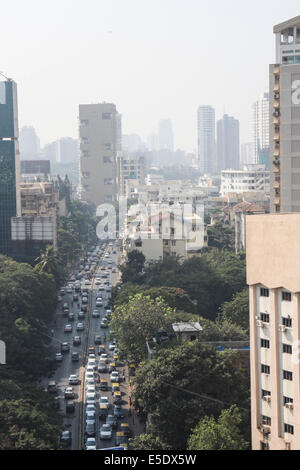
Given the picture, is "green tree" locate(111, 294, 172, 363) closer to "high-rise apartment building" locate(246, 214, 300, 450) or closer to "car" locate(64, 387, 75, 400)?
"car" locate(64, 387, 75, 400)

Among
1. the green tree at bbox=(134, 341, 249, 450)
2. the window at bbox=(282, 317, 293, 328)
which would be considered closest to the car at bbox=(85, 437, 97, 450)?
the green tree at bbox=(134, 341, 249, 450)

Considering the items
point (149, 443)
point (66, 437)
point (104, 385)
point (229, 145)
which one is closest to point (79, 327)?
point (104, 385)

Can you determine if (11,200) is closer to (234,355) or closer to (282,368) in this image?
(234,355)

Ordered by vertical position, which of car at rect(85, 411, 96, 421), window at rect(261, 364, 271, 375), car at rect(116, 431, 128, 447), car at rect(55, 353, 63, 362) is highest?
window at rect(261, 364, 271, 375)

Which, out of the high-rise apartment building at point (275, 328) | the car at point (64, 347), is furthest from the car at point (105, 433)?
the car at point (64, 347)

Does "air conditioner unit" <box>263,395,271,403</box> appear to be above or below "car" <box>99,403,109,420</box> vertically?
above

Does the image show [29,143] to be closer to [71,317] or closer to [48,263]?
[48,263]
